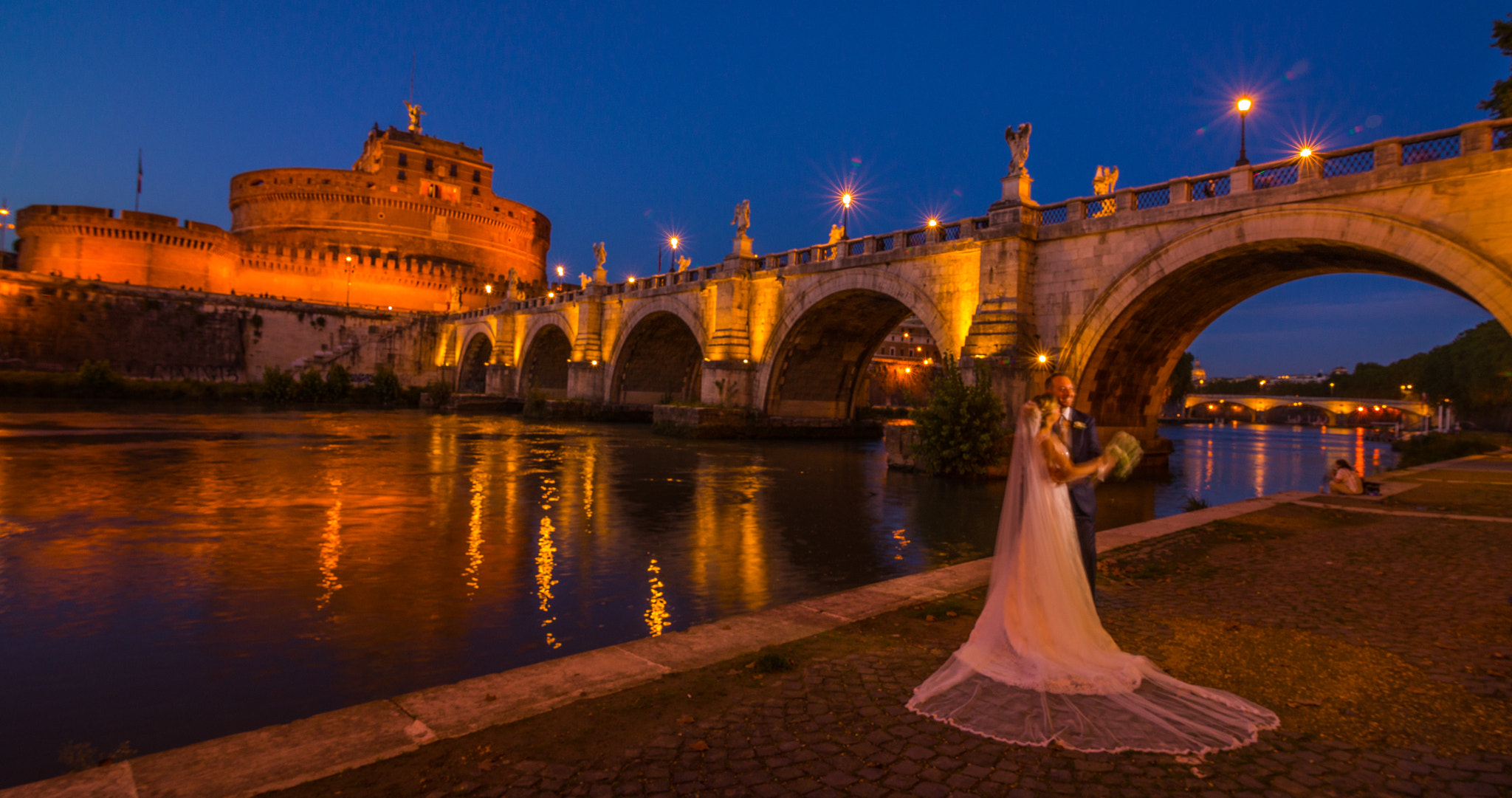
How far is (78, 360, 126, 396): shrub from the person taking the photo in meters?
40.4

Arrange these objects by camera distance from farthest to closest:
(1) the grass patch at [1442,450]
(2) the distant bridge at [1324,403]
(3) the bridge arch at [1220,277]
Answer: (2) the distant bridge at [1324,403]
(1) the grass patch at [1442,450]
(3) the bridge arch at [1220,277]

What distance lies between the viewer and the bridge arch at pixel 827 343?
26703 mm

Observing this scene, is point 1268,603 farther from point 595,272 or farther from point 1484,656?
point 595,272

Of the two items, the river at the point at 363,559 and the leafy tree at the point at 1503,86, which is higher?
the leafy tree at the point at 1503,86

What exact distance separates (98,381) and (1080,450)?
52.4 m

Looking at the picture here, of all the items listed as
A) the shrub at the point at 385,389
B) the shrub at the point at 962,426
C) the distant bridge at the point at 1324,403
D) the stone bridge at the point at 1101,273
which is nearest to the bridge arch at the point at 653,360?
the stone bridge at the point at 1101,273

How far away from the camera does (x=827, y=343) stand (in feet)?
100

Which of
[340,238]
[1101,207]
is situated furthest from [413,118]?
[1101,207]

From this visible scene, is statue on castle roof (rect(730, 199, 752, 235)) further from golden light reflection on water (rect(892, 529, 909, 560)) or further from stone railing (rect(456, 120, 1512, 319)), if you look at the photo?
golden light reflection on water (rect(892, 529, 909, 560))

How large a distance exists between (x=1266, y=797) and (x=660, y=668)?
2862 mm

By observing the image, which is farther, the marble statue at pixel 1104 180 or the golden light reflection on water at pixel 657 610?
the marble statue at pixel 1104 180

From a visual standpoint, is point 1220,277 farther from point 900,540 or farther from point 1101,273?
point 900,540

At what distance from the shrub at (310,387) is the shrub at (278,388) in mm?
317

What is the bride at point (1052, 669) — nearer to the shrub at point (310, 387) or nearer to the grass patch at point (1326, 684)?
the grass patch at point (1326, 684)
